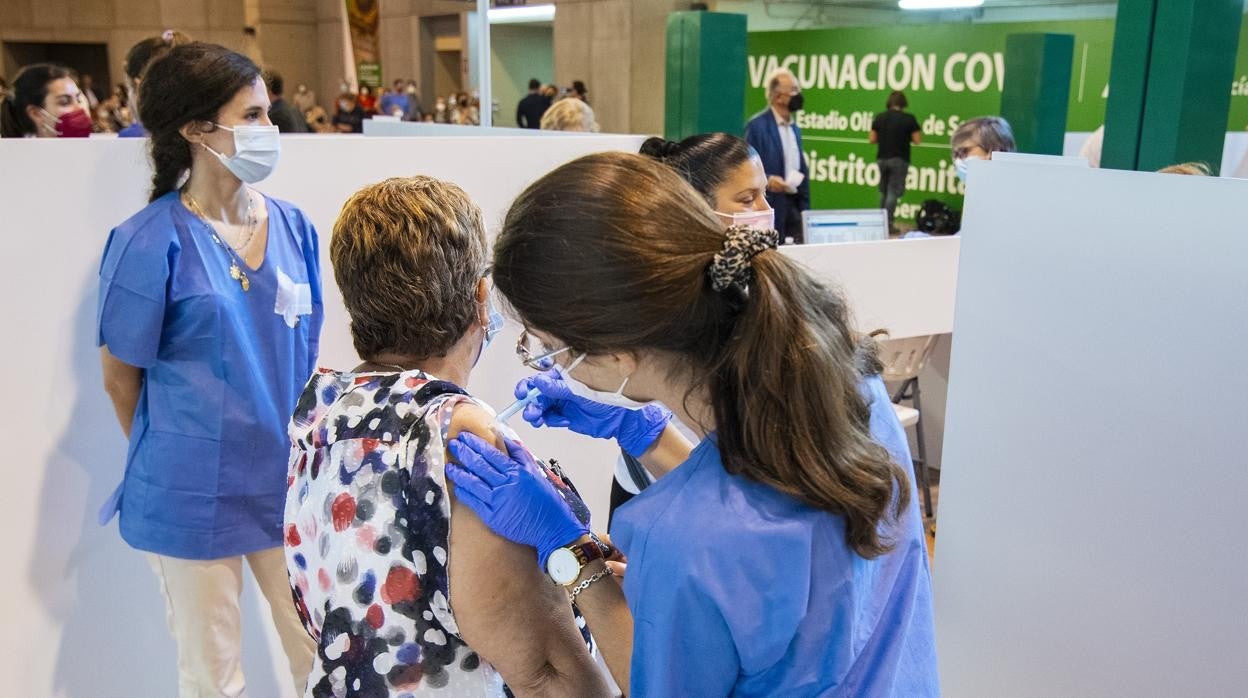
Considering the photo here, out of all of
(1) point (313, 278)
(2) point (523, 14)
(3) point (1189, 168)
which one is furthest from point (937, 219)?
(2) point (523, 14)

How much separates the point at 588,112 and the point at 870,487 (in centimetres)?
435

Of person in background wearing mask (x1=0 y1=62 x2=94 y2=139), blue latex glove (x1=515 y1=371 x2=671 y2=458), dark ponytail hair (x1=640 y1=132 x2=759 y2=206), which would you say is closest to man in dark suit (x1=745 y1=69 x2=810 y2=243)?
dark ponytail hair (x1=640 y1=132 x2=759 y2=206)

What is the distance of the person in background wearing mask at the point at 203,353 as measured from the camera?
6.08 ft

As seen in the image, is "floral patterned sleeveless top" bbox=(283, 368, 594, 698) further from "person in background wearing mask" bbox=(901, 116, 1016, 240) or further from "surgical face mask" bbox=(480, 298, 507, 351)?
"person in background wearing mask" bbox=(901, 116, 1016, 240)

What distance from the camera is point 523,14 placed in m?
14.0

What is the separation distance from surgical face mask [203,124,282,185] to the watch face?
3.92ft

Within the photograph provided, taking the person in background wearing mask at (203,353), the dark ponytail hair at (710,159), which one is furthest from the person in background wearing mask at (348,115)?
the dark ponytail hair at (710,159)

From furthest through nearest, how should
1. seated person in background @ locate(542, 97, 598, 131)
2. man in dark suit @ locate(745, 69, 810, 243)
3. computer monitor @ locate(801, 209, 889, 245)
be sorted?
man in dark suit @ locate(745, 69, 810, 243) → seated person in background @ locate(542, 97, 598, 131) → computer monitor @ locate(801, 209, 889, 245)

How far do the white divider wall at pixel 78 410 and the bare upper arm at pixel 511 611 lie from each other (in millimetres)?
772

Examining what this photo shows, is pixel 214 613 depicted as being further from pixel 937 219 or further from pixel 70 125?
pixel 937 219

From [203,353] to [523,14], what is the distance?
13.0m

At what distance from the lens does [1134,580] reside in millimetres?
1847

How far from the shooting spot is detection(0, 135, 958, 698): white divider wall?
198 cm

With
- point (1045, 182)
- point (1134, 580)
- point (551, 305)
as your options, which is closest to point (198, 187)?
point (551, 305)
